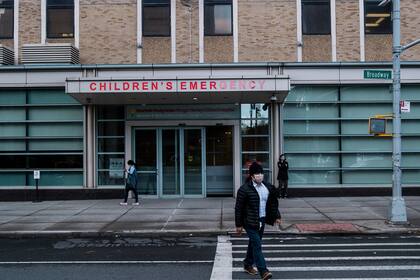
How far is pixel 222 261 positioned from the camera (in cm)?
895

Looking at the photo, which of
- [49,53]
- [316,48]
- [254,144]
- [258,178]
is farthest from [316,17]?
[258,178]

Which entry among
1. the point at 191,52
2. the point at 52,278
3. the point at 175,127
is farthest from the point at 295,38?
the point at 52,278

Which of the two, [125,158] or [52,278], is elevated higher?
[125,158]

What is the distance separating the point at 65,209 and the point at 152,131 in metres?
4.70

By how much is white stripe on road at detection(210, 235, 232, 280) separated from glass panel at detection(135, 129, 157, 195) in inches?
316

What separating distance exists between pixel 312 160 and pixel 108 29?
9.18 meters

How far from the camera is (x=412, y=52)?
18969 mm

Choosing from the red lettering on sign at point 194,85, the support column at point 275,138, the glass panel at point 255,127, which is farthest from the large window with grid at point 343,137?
the red lettering on sign at point 194,85

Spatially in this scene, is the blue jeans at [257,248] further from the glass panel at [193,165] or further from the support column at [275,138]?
the glass panel at [193,165]

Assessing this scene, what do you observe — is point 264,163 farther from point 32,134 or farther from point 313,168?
point 32,134

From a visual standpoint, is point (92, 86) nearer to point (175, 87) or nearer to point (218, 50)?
point (175, 87)

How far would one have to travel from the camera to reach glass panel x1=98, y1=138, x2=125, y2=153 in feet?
63.1

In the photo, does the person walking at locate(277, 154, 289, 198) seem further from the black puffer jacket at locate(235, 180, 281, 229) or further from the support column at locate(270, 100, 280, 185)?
the black puffer jacket at locate(235, 180, 281, 229)

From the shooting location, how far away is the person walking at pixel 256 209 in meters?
7.41
